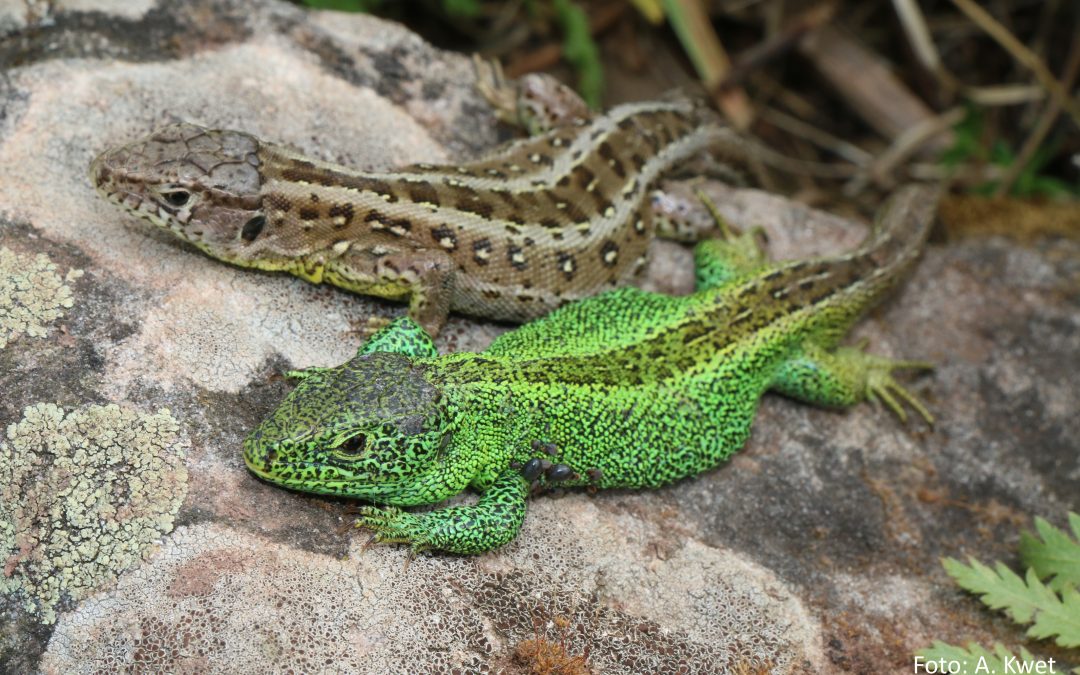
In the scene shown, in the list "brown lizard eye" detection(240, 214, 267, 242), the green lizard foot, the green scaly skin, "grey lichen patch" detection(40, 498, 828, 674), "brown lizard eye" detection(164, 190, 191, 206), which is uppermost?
"brown lizard eye" detection(164, 190, 191, 206)

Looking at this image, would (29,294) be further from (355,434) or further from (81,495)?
(355,434)

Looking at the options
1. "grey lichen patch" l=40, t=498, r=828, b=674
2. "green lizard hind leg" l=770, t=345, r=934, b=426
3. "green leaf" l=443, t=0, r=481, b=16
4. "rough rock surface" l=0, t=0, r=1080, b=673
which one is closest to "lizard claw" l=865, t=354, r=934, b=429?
"green lizard hind leg" l=770, t=345, r=934, b=426

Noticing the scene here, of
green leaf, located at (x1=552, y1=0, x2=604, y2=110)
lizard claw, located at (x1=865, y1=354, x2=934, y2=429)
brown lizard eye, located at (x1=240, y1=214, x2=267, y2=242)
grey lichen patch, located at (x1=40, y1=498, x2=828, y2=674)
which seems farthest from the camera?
green leaf, located at (x1=552, y1=0, x2=604, y2=110)

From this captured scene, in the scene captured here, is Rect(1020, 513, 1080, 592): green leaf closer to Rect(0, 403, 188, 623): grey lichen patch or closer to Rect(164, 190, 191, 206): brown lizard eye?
Rect(0, 403, 188, 623): grey lichen patch

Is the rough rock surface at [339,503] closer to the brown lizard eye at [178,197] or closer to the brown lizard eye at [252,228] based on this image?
the brown lizard eye at [252,228]

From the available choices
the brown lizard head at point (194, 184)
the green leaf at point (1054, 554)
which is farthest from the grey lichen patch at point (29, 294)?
the green leaf at point (1054, 554)

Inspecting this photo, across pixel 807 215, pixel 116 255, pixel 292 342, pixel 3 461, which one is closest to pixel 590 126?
pixel 807 215
